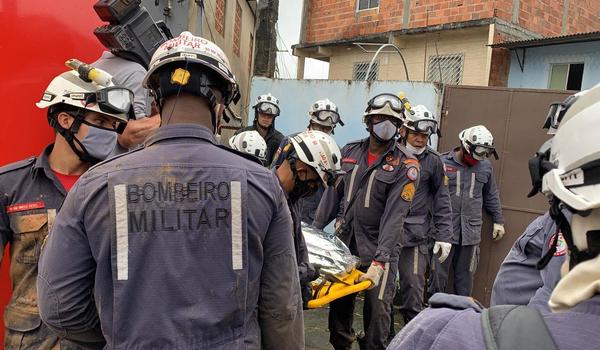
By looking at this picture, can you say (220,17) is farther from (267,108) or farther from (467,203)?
(467,203)

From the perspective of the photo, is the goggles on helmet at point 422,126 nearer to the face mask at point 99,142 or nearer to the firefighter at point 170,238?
the face mask at point 99,142

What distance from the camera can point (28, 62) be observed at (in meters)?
2.40

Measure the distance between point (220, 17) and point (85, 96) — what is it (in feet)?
21.5

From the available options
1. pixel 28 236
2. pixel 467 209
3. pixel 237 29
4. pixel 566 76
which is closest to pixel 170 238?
pixel 28 236

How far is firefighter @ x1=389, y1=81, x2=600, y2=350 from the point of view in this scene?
816 millimetres

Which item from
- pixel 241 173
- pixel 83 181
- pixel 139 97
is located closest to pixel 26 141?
pixel 139 97

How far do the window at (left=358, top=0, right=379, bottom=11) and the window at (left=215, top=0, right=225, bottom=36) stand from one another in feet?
17.7

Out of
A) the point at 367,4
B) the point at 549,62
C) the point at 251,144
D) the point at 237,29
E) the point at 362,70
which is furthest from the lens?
the point at 367,4

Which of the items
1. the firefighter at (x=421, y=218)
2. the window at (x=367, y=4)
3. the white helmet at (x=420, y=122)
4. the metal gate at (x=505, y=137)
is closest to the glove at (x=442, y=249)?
the firefighter at (x=421, y=218)

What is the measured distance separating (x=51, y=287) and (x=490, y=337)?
1.27m

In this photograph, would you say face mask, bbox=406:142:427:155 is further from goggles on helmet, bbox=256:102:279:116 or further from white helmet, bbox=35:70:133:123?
white helmet, bbox=35:70:133:123

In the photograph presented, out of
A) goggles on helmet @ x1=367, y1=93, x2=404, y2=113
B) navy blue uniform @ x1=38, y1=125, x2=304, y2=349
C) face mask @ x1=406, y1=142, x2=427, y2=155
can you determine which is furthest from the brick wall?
navy blue uniform @ x1=38, y1=125, x2=304, y2=349

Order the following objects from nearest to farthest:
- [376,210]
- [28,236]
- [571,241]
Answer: [571,241] → [28,236] → [376,210]

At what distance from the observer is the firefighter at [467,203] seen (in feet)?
18.4
